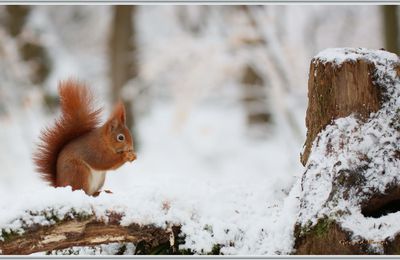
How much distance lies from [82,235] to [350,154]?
0.88m

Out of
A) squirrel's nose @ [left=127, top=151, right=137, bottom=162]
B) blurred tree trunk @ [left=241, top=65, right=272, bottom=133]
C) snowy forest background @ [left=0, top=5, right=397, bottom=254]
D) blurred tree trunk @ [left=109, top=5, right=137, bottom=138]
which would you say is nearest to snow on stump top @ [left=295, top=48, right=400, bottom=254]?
snowy forest background @ [left=0, top=5, right=397, bottom=254]

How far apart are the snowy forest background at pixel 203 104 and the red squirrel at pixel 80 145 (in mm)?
140

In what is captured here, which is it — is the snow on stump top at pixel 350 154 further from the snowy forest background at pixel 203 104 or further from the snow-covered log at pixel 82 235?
the snow-covered log at pixel 82 235

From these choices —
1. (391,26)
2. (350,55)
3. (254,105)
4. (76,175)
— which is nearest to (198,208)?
(76,175)

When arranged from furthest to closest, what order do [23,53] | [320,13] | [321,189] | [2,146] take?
[320,13] → [23,53] → [2,146] → [321,189]

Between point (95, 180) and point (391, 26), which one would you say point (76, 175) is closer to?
point (95, 180)

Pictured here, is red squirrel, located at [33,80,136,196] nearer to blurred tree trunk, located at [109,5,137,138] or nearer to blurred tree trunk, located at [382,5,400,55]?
blurred tree trunk, located at [382,5,400,55]

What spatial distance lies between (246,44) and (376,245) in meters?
5.41

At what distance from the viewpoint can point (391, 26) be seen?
6.17 m

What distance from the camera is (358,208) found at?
184 cm

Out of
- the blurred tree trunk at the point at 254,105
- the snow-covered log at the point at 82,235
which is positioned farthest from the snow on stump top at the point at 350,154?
the blurred tree trunk at the point at 254,105

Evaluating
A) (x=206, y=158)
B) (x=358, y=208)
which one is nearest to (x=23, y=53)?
(x=206, y=158)

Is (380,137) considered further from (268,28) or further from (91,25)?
(91,25)

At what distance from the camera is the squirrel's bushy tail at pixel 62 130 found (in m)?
2.21
